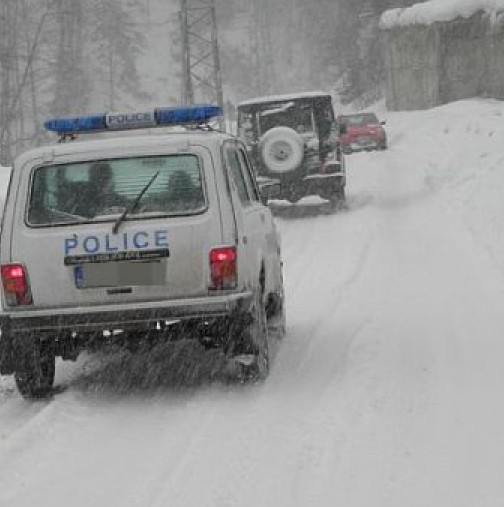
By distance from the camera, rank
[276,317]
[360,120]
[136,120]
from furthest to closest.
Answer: [360,120] < [276,317] < [136,120]

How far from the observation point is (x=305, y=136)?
18.9 m

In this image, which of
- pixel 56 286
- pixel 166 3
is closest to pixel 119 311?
pixel 56 286

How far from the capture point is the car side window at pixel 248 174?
26.4 feet

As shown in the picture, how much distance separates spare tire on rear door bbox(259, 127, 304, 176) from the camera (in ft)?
57.8

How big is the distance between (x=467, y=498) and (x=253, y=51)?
82233 mm

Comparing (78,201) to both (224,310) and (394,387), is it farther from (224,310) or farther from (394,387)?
(394,387)

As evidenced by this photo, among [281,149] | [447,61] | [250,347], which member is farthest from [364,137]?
[250,347]

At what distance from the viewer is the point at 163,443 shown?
18.7ft

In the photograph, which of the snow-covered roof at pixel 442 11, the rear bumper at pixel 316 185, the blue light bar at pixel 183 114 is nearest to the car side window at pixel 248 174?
the blue light bar at pixel 183 114

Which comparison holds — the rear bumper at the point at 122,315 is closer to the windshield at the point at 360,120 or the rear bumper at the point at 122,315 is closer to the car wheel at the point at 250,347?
the car wheel at the point at 250,347

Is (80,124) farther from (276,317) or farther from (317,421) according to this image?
(317,421)

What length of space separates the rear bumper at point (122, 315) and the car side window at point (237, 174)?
3.34 feet

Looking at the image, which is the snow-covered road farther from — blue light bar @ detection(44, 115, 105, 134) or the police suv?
blue light bar @ detection(44, 115, 105, 134)

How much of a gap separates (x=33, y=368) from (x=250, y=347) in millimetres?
1536
